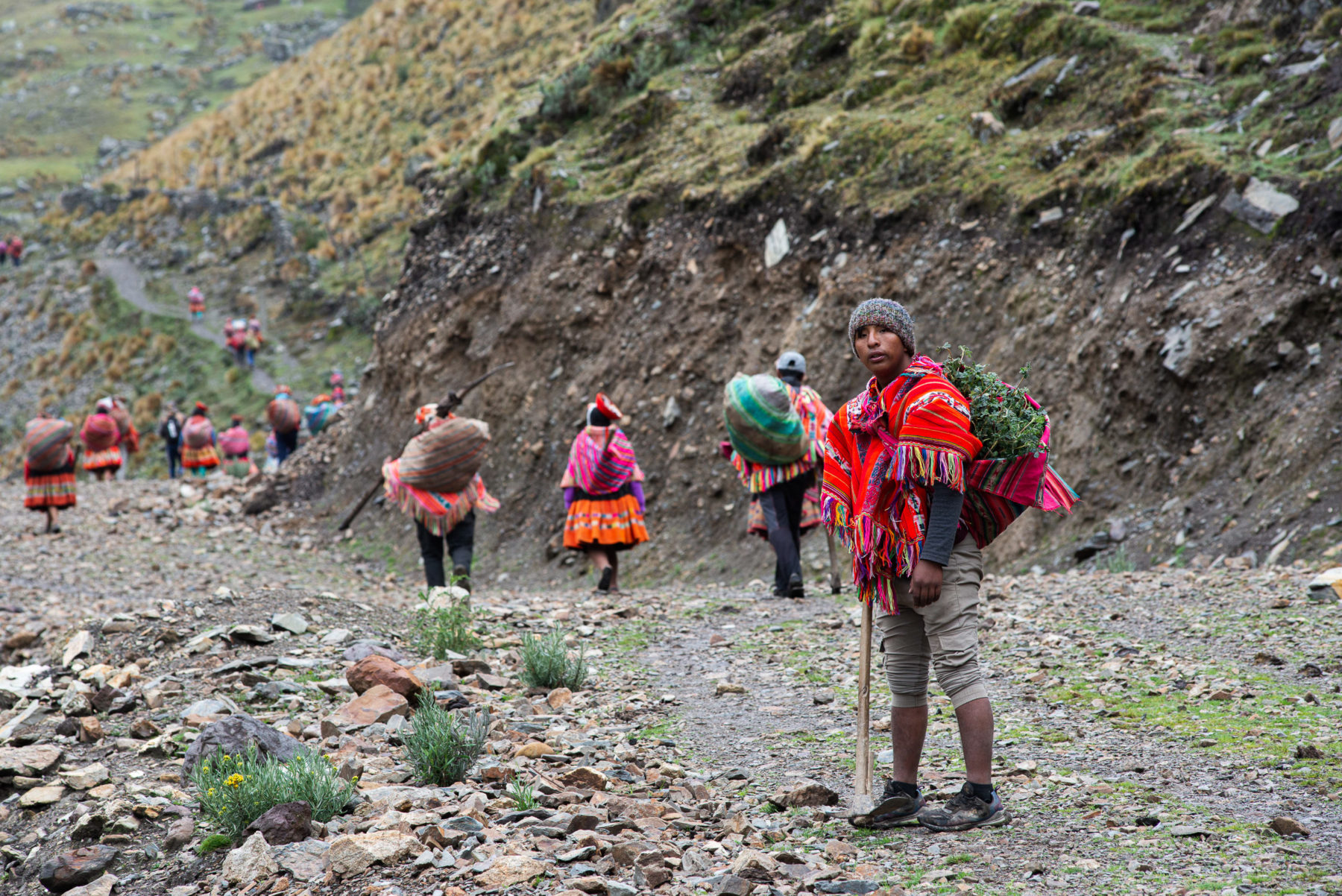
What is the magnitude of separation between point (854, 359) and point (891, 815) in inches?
376

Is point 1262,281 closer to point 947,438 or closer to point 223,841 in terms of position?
point 947,438

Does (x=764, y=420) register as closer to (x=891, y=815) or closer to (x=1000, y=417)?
(x=1000, y=417)

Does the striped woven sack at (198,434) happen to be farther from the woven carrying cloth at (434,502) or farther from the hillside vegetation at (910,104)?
the woven carrying cloth at (434,502)

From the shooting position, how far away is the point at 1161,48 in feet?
42.8

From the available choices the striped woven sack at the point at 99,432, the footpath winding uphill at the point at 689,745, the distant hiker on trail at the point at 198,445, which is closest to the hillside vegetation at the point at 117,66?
the striped woven sack at the point at 99,432

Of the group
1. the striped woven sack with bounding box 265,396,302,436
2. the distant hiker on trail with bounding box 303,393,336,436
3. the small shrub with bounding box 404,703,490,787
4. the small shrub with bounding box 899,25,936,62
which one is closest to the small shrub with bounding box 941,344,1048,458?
the small shrub with bounding box 404,703,490,787

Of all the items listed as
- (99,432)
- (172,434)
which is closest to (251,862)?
(99,432)

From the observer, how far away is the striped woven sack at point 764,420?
29.3 ft

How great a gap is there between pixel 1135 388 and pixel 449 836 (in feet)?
28.9

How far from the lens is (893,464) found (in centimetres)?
378

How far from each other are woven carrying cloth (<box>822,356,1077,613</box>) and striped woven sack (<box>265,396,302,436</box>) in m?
20.9

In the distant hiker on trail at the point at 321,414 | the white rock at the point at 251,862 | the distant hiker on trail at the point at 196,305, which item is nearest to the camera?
the white rock at the point at 251,862

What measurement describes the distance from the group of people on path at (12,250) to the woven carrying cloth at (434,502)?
175 feet

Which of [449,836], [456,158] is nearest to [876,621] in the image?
[449,836]
